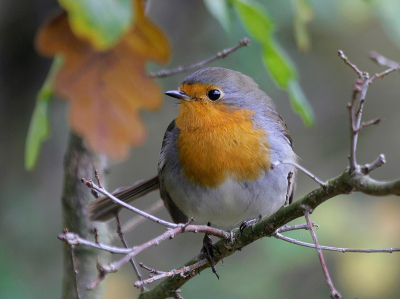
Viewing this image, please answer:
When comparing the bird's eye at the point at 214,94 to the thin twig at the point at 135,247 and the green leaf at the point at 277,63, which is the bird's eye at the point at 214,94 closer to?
the green leaf at the point at 277,63

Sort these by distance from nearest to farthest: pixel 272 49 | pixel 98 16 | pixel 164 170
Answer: pixel 98 16 → pixel 272 49 → pixel 164 170

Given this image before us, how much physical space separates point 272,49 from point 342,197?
261cm

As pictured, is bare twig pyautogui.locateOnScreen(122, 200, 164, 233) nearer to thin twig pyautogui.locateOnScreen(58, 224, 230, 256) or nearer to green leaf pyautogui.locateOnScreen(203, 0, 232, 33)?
thin twig pyautogui.locateOnScreen(58, 224, 230, 256)

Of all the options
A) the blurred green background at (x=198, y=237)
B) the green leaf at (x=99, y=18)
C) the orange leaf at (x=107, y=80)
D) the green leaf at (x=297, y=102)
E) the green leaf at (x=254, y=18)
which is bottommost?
the blurred green background at (x=198, y=237)

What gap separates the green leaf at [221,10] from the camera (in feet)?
6.88

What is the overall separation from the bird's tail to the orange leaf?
1.86ft

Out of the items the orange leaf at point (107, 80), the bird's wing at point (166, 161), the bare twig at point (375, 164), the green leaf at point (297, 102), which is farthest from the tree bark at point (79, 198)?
the bare twig at point (375, 164)

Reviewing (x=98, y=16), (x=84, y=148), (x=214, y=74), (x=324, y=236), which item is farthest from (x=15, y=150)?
(x=98, y=16)

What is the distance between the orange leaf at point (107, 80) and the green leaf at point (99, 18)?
0.44 meters

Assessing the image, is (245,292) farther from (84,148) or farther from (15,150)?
(15,150)

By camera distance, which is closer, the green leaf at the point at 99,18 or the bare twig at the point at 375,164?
the bare twig at the point at 375,164

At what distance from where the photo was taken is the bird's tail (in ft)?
9.56

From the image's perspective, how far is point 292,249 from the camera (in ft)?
12.4

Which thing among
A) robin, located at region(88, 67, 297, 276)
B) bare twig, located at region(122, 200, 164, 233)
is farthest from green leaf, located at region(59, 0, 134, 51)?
bare twig, located at region(122, 200, 164, 233)
